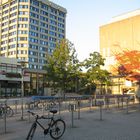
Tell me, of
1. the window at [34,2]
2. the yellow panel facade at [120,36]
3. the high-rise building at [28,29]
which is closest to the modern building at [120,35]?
the yellow panel facade at [120,36]

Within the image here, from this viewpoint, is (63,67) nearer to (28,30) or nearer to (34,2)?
(28,30)

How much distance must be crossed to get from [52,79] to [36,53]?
68482mm

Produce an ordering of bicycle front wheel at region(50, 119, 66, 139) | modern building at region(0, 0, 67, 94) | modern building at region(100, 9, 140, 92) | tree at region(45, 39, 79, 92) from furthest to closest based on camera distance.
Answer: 1. modern building at region(0, 0, 67, 94)
2. modern building at region(100, 9, 140, 92)
3. tree at region(45, 39, 79, 92)
4. bicycle front wheel at region(50, 119, 66, 139)

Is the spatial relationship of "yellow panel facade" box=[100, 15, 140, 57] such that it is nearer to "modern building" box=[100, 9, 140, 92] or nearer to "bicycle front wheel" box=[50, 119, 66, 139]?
"modern building" box=[100, 9, 140, 92]

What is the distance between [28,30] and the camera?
344ft

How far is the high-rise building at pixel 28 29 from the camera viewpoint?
104000 millimetres

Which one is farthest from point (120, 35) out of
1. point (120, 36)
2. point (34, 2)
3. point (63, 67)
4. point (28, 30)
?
point (34, 2)

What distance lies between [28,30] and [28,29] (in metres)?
0.38

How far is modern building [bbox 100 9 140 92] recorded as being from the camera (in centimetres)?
6431

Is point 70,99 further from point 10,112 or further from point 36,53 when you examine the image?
point 36,53

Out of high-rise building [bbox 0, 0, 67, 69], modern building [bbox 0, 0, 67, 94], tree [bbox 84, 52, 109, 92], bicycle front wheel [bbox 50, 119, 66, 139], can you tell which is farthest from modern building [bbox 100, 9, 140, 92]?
Result: bicycle front wheel [bbox 50, 119, 66, 139]

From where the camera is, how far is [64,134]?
11320 millimetres

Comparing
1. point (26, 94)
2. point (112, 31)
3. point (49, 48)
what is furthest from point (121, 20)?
point (49, 48)

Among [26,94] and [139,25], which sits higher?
[139,25]
